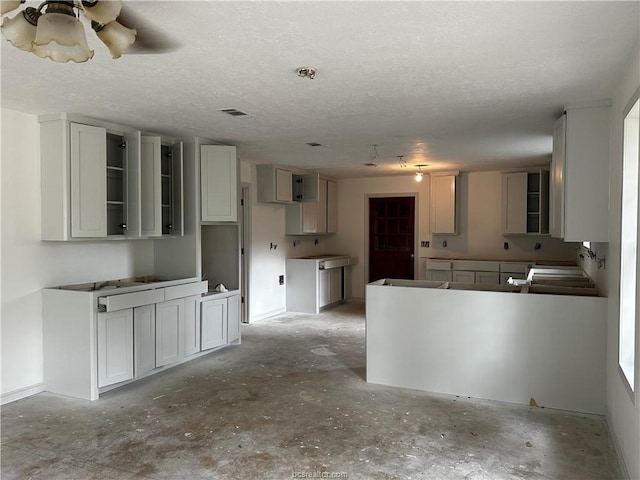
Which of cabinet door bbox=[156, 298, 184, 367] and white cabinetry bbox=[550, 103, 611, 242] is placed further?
cabinet door bbox=[156, 298, 184, 367]

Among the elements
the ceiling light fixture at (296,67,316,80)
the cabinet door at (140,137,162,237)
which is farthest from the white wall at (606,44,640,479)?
the cabinet door at (140,137,162,237)

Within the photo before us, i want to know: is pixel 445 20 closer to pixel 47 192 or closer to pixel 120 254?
pixel 47 192

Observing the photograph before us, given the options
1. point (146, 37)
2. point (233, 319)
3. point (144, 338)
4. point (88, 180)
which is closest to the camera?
point (146, 37)

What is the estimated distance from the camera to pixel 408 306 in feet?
13.5

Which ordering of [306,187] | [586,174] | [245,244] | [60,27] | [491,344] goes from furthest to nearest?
1. [306,187]
2. [245,244]
3. [491,344]
4. [586,174]
5. [60,27]

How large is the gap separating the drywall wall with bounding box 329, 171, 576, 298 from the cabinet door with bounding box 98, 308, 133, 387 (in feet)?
17.5

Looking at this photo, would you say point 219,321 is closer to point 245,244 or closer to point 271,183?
point 245,244

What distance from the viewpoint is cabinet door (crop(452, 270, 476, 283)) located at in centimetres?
747

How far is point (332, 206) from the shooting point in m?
8.80

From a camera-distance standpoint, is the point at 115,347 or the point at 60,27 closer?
the point at 60,27

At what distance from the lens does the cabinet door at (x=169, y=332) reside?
448cm

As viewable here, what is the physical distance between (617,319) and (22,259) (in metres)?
4.55

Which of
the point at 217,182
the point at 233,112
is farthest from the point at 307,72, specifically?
the point at 217,182

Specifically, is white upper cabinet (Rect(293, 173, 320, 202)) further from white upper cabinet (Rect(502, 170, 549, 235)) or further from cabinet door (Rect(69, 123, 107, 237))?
cabinet door (Rect(69, 123, 107, 237))
